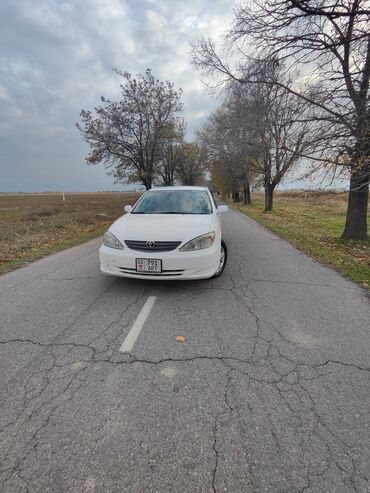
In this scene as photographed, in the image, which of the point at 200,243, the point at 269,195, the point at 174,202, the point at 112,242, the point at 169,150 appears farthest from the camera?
the point at 169,150

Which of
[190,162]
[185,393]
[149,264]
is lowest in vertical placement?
[185,393]

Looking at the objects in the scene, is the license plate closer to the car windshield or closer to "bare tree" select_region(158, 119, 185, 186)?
the car windshield

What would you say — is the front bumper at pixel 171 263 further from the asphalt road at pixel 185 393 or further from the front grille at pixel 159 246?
the asphalt road at pixel 185 393

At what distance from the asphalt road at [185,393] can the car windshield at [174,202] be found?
1.69m

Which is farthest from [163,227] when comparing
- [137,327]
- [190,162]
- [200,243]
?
[190,162]

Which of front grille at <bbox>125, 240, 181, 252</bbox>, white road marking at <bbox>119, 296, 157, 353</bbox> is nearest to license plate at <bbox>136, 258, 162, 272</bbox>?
front grille at <bbox>125, 240, 181, 252</bbox>

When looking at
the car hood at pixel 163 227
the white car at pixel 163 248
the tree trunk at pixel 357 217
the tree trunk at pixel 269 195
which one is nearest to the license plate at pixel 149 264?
the white car at pixel 163 248

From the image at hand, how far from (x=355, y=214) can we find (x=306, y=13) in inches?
242

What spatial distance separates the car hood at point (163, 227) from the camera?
409 centimetres

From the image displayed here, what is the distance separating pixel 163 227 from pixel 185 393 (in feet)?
8.50

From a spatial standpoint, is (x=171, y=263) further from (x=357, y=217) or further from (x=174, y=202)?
(x=357, y=217)

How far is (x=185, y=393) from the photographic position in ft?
7.49

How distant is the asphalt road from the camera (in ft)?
5.42

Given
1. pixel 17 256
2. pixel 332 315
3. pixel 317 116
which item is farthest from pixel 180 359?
pixel 317 116
